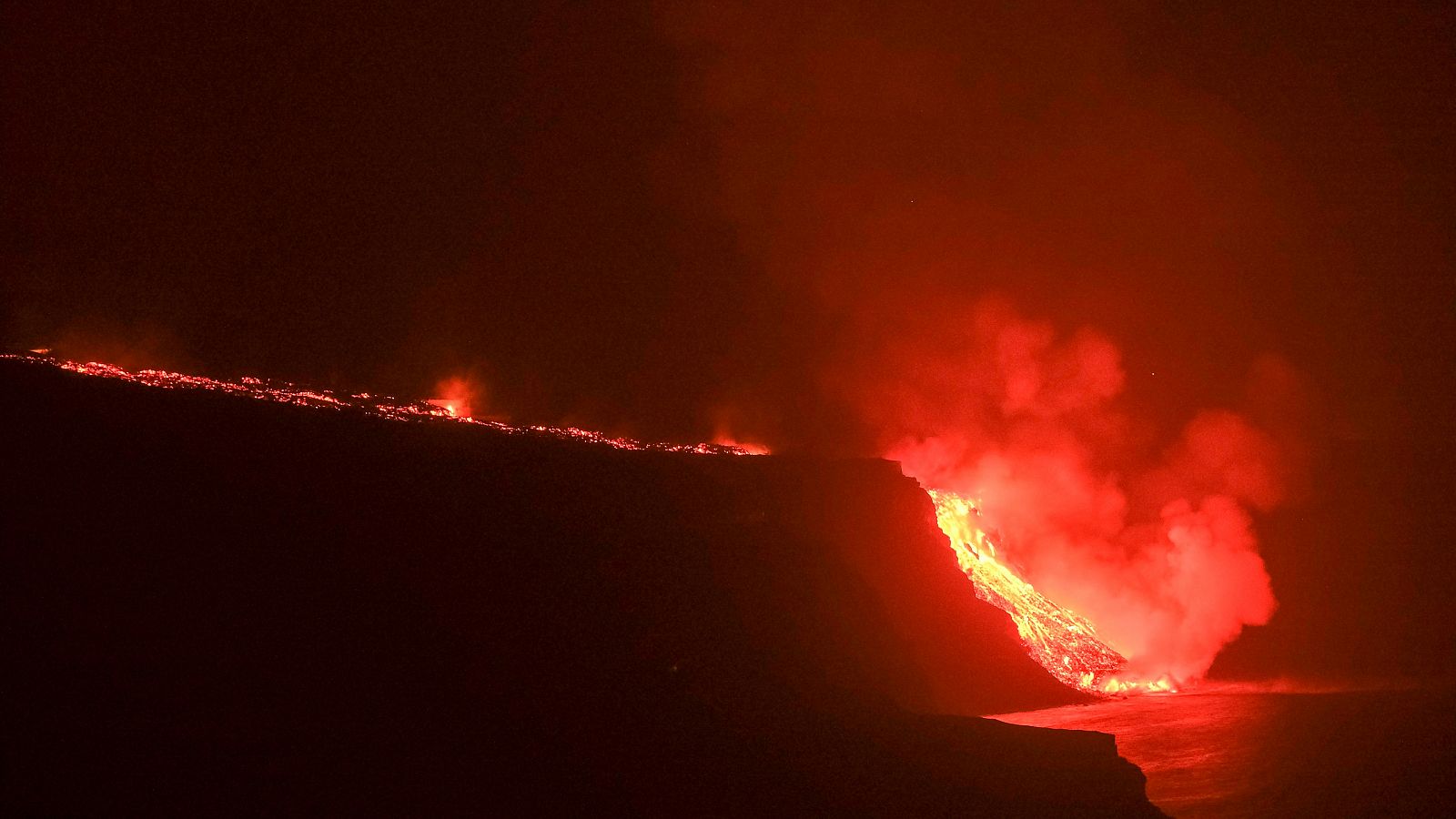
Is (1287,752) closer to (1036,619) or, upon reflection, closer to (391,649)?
(1036,619)

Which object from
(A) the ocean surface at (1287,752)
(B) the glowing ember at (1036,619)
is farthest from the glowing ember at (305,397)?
(A) the ocean surface at (1287,752)

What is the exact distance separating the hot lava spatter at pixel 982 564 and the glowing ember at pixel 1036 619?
37 millimetres

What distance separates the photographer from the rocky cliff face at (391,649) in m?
10.3

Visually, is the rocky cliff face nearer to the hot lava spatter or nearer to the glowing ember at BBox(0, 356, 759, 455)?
the glowing ember at BBox(0, 356, 759, 455)

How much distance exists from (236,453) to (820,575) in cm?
1291

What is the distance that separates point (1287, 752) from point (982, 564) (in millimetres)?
12237

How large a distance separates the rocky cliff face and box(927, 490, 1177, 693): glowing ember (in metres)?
11.8

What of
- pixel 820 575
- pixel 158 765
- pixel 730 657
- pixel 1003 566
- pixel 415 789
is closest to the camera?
pixel 158 765

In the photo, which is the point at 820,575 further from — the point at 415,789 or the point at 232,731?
the point at 232,731

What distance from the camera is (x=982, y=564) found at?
29.9m

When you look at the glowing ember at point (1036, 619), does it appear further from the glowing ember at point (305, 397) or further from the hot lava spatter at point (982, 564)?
the glowing ember at point (305, 397)

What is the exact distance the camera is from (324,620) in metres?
12.1

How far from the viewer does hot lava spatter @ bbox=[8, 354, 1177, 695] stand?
61.5ft

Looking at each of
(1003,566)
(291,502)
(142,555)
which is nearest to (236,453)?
(291,502)
